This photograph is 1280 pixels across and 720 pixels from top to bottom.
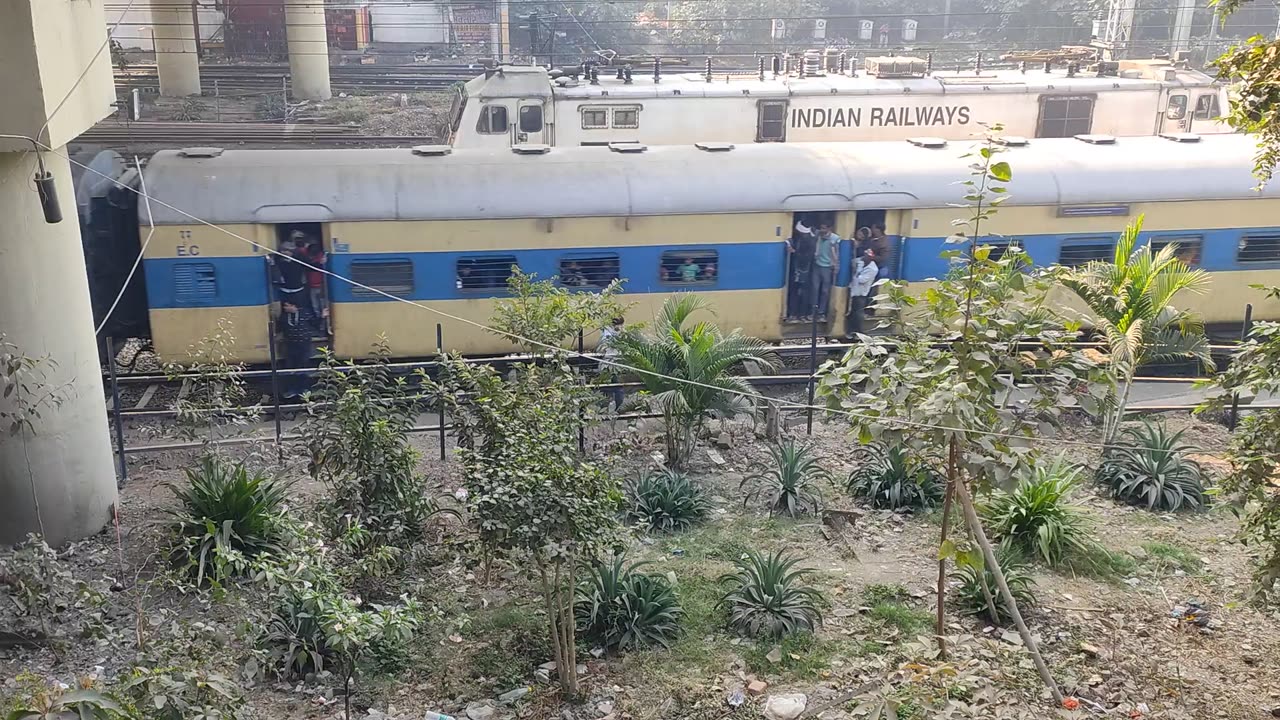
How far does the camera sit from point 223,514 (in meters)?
9.09

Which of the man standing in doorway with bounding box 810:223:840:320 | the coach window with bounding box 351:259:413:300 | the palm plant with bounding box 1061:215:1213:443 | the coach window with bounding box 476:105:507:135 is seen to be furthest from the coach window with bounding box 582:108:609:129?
the palm plant with bounding box 1061:215:1213:443

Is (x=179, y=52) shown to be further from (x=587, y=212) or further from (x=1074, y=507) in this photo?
(x=1074, y=507)

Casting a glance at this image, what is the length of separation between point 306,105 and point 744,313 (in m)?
22.1

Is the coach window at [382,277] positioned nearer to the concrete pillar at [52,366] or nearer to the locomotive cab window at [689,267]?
the locomotive cab window at [689,267]

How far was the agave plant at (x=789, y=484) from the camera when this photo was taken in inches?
413

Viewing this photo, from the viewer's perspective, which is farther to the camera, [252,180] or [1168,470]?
[252,180]

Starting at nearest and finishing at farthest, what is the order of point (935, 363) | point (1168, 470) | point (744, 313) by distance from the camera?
point (935, 363) < point (1168, 470) < point (744, 313)

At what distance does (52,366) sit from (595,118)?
1190 centimetres

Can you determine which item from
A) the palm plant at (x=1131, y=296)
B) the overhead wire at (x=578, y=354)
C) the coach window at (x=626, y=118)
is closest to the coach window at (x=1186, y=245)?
the palm plant at (x=1131, y=296)

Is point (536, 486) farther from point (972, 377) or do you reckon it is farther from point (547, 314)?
point (547, 314)

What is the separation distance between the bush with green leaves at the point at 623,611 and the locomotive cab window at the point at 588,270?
234 inches

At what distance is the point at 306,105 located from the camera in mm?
32375

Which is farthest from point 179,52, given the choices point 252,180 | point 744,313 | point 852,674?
point 852,674

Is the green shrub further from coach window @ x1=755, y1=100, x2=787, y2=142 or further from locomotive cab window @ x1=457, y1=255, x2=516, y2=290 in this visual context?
coach window @ x1=755, y1=100, x2=787, y2=142
